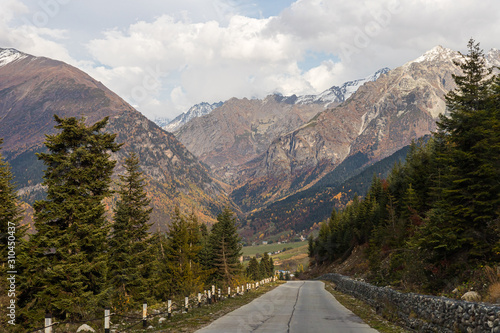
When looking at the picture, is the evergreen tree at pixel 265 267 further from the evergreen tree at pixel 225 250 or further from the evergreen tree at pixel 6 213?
the evergreen tree at pixel 6 213

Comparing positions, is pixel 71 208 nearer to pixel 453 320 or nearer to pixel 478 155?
pixel 453 320

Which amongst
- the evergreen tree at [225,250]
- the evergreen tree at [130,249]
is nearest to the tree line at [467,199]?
the evergreen tree at [130,249]

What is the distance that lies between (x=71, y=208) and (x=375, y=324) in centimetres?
1801

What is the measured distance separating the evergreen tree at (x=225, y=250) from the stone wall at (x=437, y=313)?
89.7 feet

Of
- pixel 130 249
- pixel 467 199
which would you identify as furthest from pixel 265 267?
pixel 467 199

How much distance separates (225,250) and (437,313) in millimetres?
→ 35944

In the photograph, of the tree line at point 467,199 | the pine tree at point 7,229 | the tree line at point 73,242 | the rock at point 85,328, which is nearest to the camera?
the rock at point 85,328

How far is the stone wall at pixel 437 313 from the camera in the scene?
9.39 m

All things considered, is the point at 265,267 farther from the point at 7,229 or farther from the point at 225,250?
the point at 7,229

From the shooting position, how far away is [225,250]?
4609 centimetres

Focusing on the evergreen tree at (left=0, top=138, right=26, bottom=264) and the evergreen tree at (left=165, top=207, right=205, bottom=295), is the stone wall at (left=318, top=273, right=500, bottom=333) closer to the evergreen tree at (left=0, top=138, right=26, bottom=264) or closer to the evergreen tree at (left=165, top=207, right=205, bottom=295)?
the evergreen tree at (left=165, top=207, right=205, bottom=295)

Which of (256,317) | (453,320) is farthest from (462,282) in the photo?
(256,317)

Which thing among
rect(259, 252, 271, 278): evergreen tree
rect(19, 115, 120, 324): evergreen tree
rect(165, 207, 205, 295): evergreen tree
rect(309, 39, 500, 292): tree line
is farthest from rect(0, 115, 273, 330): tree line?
rect(259, 252, 271, 278): evergreen tree

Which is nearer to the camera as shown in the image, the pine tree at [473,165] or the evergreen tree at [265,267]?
the pine tree at [473,165]
